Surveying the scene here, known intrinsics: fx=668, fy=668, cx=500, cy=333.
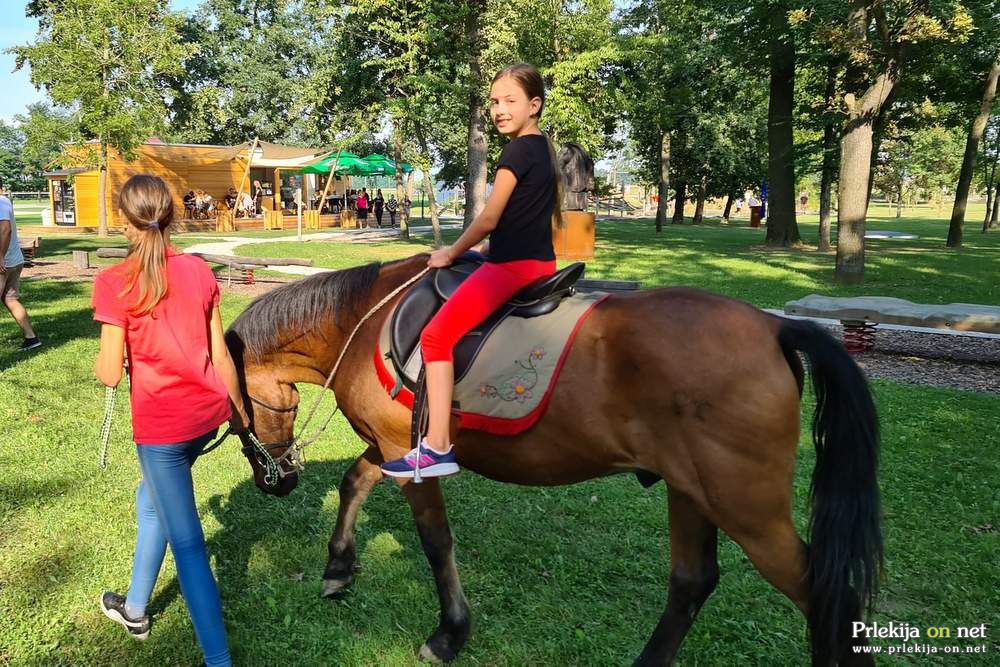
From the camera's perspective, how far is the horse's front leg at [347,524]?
3.63 m

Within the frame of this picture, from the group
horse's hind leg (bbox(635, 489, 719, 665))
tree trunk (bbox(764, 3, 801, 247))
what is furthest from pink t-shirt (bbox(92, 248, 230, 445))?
tree trunk (bbox(764, 3, 801, 247))

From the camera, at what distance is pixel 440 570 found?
10.5ft

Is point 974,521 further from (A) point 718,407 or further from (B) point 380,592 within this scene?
(B) point 380,592

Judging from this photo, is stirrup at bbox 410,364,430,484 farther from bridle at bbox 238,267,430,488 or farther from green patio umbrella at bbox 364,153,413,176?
green patio umbrella at bbox 364,153,413,176

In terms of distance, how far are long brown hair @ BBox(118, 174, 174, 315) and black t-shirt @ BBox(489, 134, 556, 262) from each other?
50.9 inches

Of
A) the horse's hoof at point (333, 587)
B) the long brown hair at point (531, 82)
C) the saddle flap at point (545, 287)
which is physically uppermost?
the long brown hair at point (531, 82)

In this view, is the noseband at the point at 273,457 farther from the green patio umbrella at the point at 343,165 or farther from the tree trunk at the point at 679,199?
the tree trunk at the point at 679,199

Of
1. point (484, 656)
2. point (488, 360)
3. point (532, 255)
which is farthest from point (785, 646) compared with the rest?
point (532, 255)

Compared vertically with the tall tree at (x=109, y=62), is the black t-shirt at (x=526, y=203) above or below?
below

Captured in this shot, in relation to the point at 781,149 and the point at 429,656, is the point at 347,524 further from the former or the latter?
the point at 781,149

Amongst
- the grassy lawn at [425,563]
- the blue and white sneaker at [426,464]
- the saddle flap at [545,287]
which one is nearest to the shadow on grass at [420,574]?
the grassy lawn at [425,563]

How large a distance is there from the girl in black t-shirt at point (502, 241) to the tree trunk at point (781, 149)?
67.0 feet

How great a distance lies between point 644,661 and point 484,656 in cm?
74

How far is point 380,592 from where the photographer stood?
3654 millimetres
